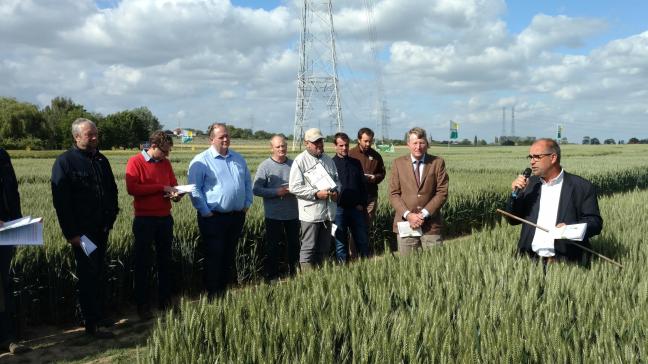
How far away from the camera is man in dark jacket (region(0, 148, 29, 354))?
407 centimetres

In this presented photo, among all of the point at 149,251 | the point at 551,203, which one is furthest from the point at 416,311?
the point at 149,251

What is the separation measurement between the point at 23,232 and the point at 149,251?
140 centimetres

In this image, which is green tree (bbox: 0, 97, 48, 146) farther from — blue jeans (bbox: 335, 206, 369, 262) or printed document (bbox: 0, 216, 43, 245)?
printed document (bbox: 0, 216, 43, 245)

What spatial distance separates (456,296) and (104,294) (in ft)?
12.4

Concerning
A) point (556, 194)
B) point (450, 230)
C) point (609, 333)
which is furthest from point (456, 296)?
point (450, 230)

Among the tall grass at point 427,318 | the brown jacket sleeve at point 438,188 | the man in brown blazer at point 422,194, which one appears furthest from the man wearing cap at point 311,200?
the tall grass at point 427,318

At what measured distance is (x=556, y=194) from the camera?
3.80 m

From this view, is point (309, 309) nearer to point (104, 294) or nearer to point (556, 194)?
point (556, 194)

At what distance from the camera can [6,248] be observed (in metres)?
4.14

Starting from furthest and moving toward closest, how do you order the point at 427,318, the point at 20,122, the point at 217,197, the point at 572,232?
the point at 20,122 < the point at 217,197 < the point at 572,232 < the point at 427,318

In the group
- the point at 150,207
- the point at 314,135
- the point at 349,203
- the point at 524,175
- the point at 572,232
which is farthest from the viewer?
the point at 349,203

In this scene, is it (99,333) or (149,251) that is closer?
(99,333)

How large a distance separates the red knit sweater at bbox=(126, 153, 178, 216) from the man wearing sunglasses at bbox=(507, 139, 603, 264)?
3.20 m

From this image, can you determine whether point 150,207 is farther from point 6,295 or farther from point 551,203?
point 551,203
